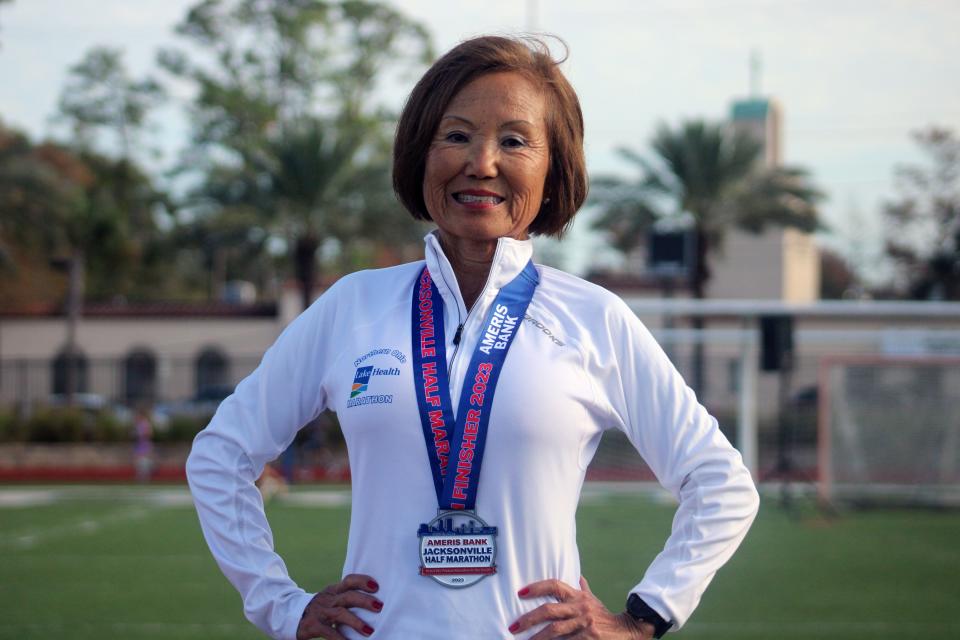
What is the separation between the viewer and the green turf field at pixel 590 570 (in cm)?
996

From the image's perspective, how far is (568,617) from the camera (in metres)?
2.40

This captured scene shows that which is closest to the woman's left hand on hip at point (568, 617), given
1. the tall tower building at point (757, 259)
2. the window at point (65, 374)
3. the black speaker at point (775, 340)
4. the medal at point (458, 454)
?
the medal at point (458, 454)

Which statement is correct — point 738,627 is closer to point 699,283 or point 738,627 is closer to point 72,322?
point 699,283

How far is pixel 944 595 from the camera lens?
37.9ft

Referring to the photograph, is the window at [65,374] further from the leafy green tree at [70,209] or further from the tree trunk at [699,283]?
the tree trunk at [699,283]

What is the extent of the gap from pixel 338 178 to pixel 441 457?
2819 centimetres

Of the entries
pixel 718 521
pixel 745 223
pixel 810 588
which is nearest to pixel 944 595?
pixel 810 588

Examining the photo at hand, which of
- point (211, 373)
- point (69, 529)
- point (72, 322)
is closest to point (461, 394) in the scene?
point (69, 529)

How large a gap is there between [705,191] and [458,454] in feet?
91.7

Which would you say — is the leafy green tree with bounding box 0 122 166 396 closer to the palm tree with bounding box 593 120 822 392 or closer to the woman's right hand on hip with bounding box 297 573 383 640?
the palm tree with bounding box 593 120 822 392

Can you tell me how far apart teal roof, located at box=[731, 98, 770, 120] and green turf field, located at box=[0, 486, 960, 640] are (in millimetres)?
29208

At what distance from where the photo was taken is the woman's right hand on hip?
2.45 metres

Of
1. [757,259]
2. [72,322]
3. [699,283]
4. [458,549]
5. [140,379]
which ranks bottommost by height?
[140,379]

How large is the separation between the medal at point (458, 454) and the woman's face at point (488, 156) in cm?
24
